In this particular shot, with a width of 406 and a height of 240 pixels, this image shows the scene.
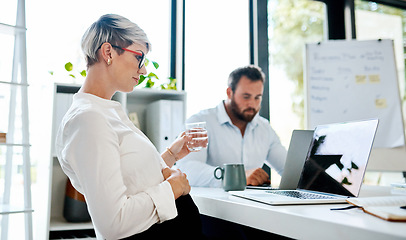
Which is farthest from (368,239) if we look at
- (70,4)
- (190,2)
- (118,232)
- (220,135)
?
(190,2)

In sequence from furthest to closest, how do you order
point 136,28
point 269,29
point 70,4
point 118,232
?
point 269,29
point 70,4
point 136,28
point 118,232

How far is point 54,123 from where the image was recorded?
6.88 ft

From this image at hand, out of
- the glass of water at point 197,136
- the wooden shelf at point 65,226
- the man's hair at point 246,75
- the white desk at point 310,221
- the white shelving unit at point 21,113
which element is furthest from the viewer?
the man's hair at point 246,75

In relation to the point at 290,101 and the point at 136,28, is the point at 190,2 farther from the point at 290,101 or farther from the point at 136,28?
the point at 136,28

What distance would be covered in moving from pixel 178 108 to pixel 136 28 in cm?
131

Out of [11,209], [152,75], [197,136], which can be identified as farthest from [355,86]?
[11,209]

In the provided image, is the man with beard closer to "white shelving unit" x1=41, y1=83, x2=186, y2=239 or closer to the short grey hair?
"white shelving unit" x1=41, y1=83, x2=186, y2=239

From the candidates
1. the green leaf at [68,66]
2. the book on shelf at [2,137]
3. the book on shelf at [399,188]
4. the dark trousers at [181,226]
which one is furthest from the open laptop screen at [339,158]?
the green leaf at [68,66]

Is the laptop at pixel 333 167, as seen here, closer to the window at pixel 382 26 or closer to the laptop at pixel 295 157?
the laptop at pixel 295 157

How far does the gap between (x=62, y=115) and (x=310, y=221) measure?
1.74 meters

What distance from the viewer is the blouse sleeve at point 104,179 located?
0.91 meters

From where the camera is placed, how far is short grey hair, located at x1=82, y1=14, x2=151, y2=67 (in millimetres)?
1166

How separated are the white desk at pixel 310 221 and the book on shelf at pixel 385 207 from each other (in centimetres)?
1

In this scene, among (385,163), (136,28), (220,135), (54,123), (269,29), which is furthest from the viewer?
(269,29)
